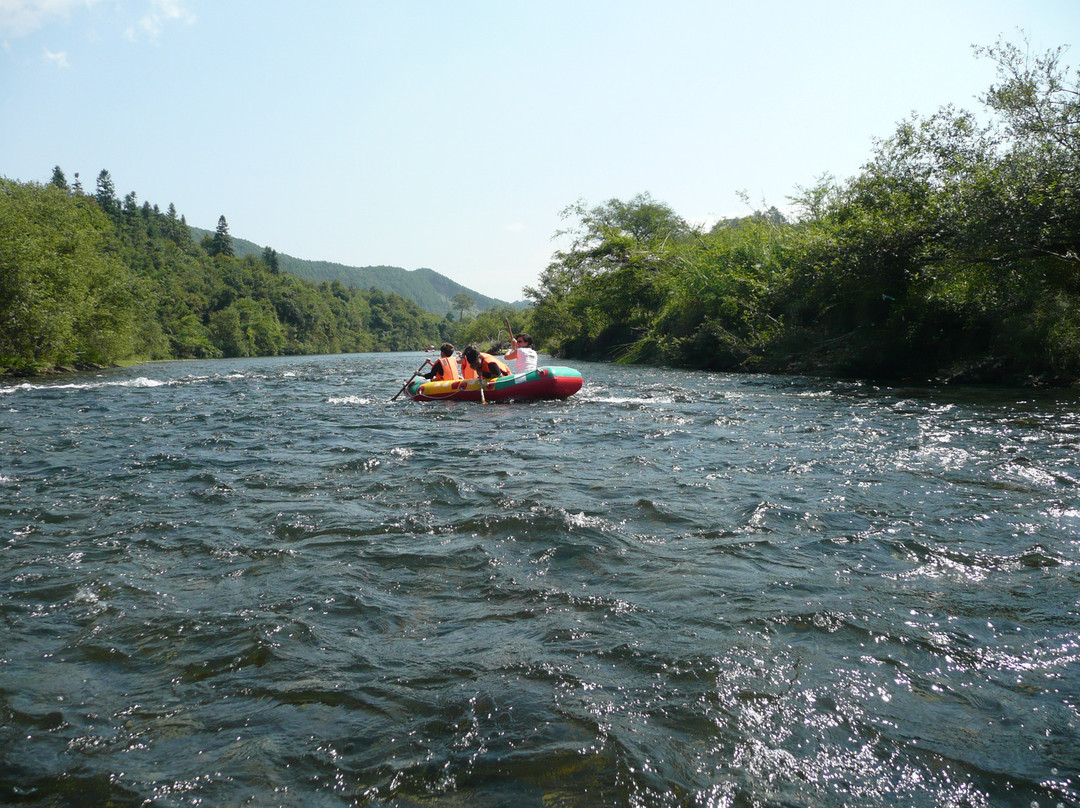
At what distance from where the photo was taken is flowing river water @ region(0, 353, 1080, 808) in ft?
7.71

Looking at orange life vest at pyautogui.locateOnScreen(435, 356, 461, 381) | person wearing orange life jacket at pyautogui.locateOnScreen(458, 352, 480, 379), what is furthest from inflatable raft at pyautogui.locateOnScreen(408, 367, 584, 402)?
orange life vest at pyautogui.locateOnScreen(435, 356, 461, 381)

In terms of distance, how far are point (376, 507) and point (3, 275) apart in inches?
1049

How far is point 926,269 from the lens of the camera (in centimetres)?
1641

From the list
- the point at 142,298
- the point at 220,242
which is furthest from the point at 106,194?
the point at 142,298

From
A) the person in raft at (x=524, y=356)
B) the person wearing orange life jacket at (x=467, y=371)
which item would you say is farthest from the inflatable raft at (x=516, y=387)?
the person in raft at (x=524, y=356)

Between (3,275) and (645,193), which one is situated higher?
Answer: (645,193)

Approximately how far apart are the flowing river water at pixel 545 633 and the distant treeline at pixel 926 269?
29.3 feet

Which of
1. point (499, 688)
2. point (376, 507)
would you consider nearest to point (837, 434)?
point (376, 507)

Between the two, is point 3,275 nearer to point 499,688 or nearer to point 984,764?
point 499,688

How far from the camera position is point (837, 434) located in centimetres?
925

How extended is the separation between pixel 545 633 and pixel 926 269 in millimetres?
16579

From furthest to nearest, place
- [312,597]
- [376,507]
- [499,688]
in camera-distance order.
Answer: [376,507], [312,597], [499,688]

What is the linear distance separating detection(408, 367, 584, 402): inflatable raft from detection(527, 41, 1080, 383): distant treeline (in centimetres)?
914

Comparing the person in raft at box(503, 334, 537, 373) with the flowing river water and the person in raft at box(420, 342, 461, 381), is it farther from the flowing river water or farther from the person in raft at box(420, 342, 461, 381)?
the flowing river water
